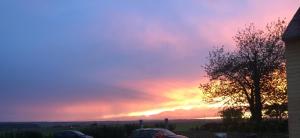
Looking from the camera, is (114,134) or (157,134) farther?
(114,134)

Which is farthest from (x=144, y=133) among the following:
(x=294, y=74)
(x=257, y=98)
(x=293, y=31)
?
(x=257, y=98)

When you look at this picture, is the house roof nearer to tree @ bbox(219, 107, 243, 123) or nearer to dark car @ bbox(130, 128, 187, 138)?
dark car @ bbox(130, 128, 187, 138)

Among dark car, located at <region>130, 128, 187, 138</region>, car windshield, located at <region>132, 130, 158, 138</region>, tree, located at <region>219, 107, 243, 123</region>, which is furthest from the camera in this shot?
tree, located at <region>219, 107, 243, 123</region>

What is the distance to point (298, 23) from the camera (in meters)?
24.7

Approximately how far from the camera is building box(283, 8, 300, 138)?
24.3 meters

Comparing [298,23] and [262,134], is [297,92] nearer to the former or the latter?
[298,23]

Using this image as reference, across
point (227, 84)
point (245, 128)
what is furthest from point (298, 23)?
point (227, 84)

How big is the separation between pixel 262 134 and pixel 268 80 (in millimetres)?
8043

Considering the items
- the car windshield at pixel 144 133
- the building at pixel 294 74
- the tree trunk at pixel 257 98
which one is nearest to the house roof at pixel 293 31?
the building at pixel 294 74

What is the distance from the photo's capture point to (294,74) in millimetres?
24594

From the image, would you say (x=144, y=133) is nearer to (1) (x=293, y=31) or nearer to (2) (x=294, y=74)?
(2) (x=294, y=74)

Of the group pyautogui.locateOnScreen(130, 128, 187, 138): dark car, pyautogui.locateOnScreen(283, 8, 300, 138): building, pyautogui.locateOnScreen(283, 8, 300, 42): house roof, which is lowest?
pyautogui.locateOnScreen(130, 128, 187, 138): dark car

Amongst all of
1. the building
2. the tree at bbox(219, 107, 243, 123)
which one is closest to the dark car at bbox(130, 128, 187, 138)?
the building

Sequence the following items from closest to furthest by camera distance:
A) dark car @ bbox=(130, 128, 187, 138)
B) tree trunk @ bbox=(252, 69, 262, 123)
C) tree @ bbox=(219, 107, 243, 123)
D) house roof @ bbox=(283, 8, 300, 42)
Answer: house roof @ bbox=(283, 8, 300, 42) < dark car @ bbox=(130, 128, 187, 138) < tree trunk @ bbox=(252, 69, 262, 123) < tree @ bbox=(219, 107, 243, 123)
